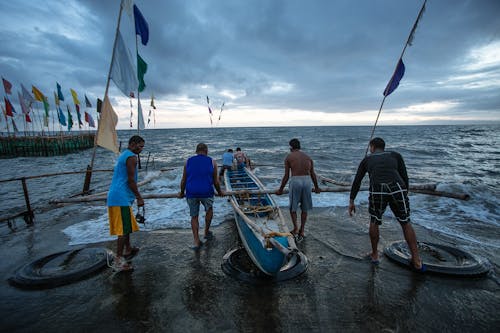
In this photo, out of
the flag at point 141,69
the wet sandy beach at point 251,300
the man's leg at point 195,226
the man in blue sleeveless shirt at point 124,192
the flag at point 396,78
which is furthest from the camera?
the flag at point 141,69

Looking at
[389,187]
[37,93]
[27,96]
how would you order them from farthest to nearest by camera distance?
[27,96] → [37,93] → [389,187]

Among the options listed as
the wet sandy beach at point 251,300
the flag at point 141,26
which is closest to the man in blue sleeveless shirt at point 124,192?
the wet sandy beach at point 251,300

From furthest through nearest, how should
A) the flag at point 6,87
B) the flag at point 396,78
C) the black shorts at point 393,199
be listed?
the flag at point 6,87, the flag at point 396,78, the black shorts at point 393,199

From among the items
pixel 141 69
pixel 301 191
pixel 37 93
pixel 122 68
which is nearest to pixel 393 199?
pixel 301 191

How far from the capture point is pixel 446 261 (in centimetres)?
472

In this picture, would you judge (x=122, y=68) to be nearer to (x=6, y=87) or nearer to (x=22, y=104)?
(x=6, y=87)

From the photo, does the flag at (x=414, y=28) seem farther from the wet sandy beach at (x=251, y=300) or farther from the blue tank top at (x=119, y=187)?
the blue tank top at (x=119, y=187)

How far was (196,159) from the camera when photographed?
5023 mm

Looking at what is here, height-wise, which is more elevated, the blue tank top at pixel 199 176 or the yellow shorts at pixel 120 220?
the blue tank top at pixel 199 176

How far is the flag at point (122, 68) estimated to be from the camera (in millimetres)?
8000

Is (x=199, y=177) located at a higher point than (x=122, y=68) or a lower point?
lower

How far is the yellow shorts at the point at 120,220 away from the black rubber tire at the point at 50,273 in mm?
919

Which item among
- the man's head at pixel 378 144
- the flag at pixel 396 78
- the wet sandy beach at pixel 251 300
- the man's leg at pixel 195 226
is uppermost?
the flag at pixel 396 78

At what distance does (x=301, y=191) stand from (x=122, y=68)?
7.14 meters
